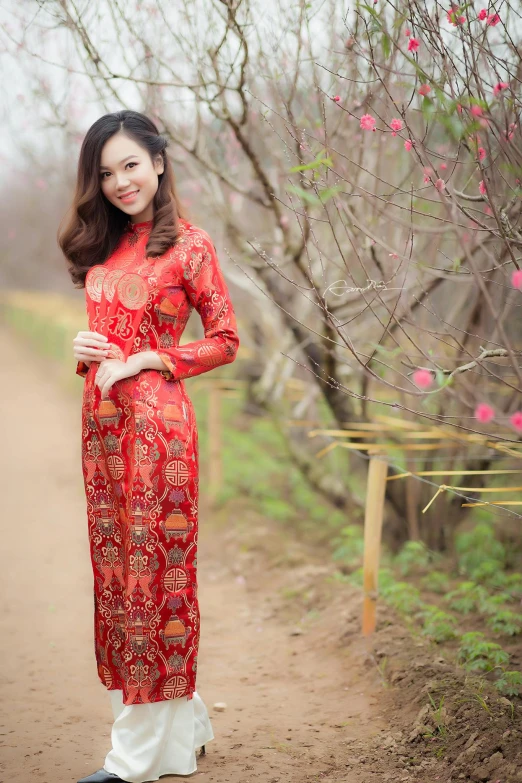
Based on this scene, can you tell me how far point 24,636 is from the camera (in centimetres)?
412

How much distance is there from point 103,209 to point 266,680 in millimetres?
2254

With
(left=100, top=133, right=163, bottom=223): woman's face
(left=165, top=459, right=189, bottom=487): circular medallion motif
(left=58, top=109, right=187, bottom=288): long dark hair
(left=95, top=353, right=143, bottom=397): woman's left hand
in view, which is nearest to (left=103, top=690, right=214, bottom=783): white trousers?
(left=165, top=459, right=189, bottom=487): circular medallion motif

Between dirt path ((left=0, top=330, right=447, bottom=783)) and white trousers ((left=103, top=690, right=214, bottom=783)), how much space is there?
0.12 m

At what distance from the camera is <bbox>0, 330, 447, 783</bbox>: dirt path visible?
2.73 meters

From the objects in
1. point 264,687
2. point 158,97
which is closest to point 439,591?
point 264,687

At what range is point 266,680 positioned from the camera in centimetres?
362

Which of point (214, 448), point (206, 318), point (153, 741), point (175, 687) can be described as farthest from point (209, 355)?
point (214, 448)

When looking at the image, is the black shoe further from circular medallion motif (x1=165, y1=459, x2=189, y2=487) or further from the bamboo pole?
the bamboo pole

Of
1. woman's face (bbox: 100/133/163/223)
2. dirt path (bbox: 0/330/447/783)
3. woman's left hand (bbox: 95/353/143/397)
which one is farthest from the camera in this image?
dirt path (bbox: 0/330/447/783)

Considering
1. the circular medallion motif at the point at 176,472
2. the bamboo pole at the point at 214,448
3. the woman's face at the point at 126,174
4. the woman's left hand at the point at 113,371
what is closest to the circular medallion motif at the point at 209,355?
the woman's left hand at the point at 113,371

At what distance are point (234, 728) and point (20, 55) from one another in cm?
417

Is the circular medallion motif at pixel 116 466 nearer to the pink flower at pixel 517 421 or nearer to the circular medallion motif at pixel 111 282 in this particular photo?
the circular medallion motif at pixel 111 282

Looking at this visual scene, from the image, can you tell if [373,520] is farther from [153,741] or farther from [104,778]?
[104,778]

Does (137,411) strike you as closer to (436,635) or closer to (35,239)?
(436,635)
